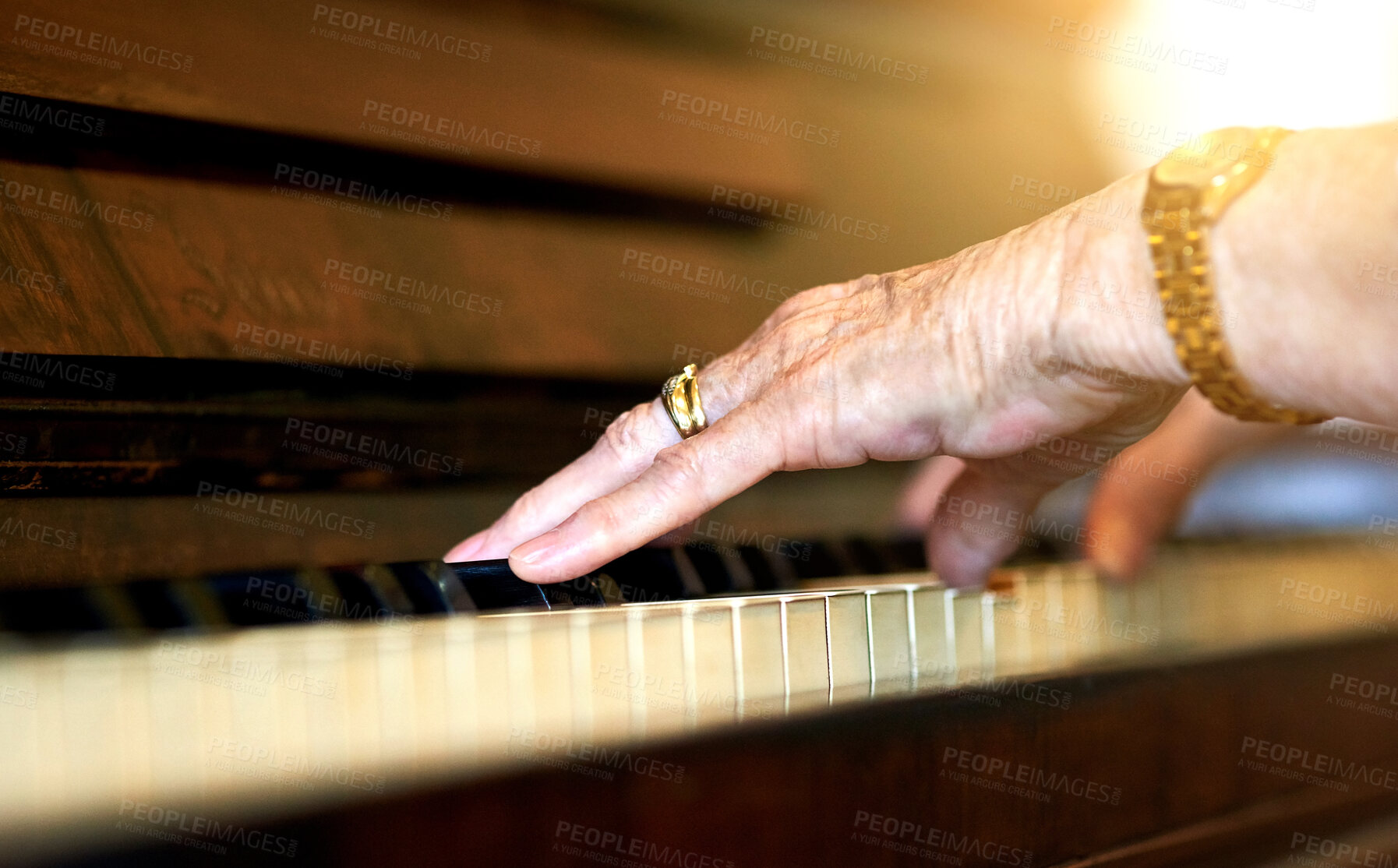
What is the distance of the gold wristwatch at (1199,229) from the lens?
0.67m

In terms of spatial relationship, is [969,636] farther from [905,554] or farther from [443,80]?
[443,80]

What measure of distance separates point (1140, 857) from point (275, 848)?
103cm

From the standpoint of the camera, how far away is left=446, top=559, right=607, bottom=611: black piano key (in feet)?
2.25

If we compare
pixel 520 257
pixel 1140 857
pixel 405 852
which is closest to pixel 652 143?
pixel 520 257

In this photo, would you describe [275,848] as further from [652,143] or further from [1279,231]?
[652,143]

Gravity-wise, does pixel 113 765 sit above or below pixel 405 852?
above

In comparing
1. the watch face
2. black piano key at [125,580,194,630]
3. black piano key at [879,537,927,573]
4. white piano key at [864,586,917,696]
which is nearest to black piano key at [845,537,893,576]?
black piano key at [879,537,927,573]

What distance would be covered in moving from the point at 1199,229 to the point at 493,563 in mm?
554

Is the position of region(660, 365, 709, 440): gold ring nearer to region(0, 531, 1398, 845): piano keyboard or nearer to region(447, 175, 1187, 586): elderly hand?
region(447, 175, 1187, 586): elderly hand

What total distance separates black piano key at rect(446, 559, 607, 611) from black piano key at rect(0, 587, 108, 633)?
22 centimetres

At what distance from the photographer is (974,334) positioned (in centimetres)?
79

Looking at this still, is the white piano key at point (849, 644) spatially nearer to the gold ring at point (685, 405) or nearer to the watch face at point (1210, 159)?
the gold ring at point (685, 405)

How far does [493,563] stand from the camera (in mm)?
754

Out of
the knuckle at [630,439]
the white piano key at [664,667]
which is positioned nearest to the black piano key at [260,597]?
the white piano key at [664,667]
